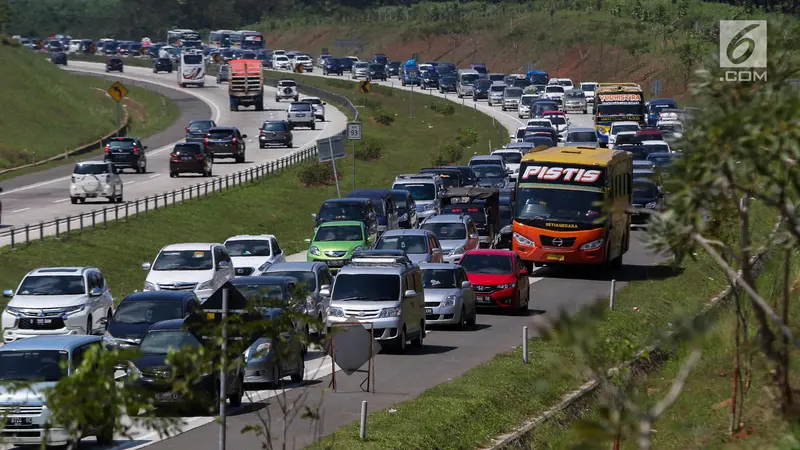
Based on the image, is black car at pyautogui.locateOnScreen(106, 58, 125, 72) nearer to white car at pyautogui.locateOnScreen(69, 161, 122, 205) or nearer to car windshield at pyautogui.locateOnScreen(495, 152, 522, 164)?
car windshield at pyautogui.locateOnScreen(495, 152, 522, 164)

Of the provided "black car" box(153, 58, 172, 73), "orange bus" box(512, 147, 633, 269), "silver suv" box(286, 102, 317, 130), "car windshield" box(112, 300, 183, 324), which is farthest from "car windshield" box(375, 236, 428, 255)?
"black car" box(153, 58, 172, 73)

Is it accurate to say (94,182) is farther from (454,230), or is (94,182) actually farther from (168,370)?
(168,370)

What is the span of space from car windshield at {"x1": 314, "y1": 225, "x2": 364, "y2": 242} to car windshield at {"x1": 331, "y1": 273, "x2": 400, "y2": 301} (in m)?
10.5

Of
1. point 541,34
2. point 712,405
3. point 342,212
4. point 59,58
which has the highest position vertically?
point 541,34

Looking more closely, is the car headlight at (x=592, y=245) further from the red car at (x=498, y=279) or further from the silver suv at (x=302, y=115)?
the silver suv at (x=302, y=115)

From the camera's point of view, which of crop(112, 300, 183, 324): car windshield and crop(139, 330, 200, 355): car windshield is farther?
crop(112, 300, 183, 324): car windshield

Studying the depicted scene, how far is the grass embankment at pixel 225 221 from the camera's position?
41031mm

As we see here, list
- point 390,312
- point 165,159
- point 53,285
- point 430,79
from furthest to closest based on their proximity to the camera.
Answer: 1. point 430,79
2. point 165,159
3. point 53,285
4. point 390,312

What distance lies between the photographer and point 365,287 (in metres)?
30.0

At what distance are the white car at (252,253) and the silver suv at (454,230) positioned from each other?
5873mm

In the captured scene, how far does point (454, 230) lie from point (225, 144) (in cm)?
3062

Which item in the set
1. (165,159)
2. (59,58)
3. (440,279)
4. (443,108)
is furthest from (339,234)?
(59,58)

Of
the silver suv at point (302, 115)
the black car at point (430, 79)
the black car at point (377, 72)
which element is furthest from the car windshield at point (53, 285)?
the black car at point (377, 72)

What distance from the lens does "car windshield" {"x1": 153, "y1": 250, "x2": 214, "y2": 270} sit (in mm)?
34188
